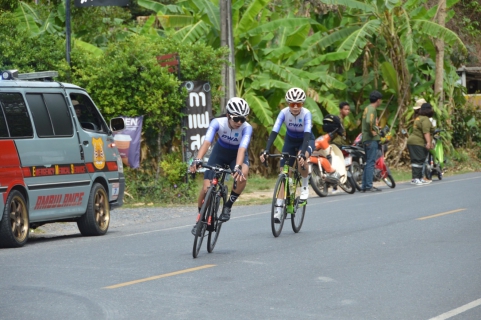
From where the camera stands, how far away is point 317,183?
18766mm

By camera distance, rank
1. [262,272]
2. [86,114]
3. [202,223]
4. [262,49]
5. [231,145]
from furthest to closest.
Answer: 1. [262,49]
2. [86,114]
3. [231,145]
4. [202,223]
5. [262,272]

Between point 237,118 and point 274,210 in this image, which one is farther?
point 274,210

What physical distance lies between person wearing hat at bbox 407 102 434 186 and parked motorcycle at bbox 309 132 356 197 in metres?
2.63

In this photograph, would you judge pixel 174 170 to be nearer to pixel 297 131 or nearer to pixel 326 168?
pixel 326 168

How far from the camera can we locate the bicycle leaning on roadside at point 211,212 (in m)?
10.0

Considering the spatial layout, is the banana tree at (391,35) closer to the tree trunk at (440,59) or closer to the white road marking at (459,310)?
the tree trunk at (440,59)

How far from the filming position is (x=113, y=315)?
7.04 metres

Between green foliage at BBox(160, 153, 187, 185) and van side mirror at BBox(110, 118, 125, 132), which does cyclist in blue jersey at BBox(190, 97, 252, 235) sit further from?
green foliage at BBox(160, 153, 187, 185)

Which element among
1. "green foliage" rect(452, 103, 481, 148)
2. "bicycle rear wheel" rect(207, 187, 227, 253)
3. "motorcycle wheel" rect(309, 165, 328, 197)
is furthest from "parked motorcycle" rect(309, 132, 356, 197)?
"green foliage" rect(452, 103, 481, 148)

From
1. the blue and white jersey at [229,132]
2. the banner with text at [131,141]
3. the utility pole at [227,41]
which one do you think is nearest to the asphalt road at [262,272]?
the blue and white jersey at [229,132]

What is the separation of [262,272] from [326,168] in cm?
972

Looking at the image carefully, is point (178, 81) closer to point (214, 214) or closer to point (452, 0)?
point (214, 214)

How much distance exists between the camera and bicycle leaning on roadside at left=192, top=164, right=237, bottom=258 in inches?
394

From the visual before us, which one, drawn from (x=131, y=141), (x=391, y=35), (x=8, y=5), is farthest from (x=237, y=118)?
(x=391, y=35)
